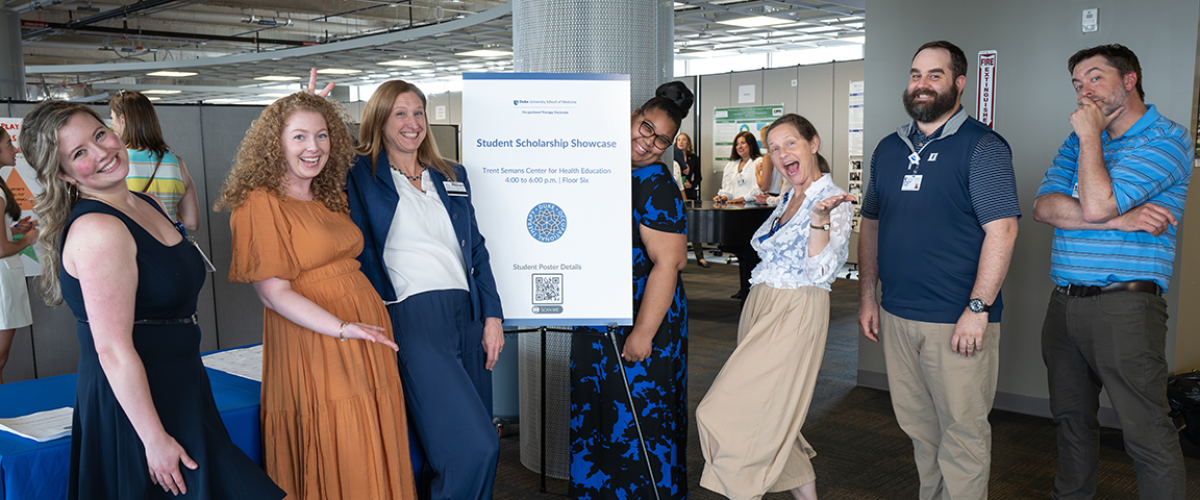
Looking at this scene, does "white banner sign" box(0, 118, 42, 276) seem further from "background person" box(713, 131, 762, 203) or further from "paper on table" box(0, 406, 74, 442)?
"background person" box(713, 131, 762, 203)

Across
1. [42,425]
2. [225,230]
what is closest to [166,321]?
[42,425]

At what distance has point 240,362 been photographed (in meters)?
2.88

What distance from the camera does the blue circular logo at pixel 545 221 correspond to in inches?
111

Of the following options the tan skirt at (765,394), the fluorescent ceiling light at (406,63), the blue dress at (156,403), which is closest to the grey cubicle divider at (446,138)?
the tan skirt at (765,394)

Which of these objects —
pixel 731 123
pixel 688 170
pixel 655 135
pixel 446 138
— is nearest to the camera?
pixel 655 135

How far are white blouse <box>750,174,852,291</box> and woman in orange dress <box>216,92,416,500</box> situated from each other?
130 centimetres

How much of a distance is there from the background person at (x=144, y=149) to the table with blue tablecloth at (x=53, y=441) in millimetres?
1759

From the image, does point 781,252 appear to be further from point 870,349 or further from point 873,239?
point 870,349

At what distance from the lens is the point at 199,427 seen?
1822mm

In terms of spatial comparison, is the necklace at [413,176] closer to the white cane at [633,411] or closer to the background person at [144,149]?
the white cane at [633,411]

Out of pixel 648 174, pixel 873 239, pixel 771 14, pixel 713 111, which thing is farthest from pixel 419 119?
pixel 713 111

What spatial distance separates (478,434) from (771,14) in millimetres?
9505

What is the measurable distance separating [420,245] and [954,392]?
1855 mm

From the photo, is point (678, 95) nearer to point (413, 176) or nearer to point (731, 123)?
point (413, 176)
